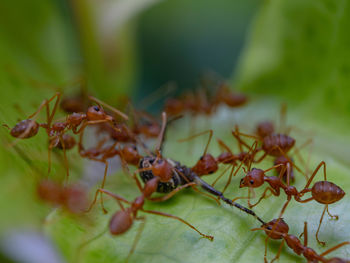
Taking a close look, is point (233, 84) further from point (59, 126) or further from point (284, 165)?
point (59, 126)

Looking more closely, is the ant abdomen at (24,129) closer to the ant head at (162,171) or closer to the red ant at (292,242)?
the ant head at (162,171)

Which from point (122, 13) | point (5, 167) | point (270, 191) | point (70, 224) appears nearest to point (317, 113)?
point (270, 191)

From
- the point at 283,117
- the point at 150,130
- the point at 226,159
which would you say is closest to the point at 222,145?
the point at 226,159

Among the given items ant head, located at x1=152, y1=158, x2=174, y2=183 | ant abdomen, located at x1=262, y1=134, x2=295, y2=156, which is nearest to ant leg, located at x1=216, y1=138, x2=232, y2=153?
ant abdomen, located at x1=262, y1=134, x2=295, y2=156

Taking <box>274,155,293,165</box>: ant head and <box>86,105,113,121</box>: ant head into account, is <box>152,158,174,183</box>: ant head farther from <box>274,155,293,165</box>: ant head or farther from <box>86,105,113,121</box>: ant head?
<box>274,155,293,165</box>: ant head

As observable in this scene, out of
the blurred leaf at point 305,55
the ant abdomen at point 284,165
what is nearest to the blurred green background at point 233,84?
the blurred leaf at point 305,55

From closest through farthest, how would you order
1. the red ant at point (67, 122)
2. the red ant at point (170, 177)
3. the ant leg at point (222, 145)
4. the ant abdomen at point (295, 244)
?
the ant abdomen at point (295, 244) < the red ant at point (170, 177) < the red ant at point (67, 122) < the ant leg at point (222, 145)

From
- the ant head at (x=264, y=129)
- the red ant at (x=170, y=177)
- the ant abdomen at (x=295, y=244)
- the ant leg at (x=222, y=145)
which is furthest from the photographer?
the ant head at (x=264, y=129)
